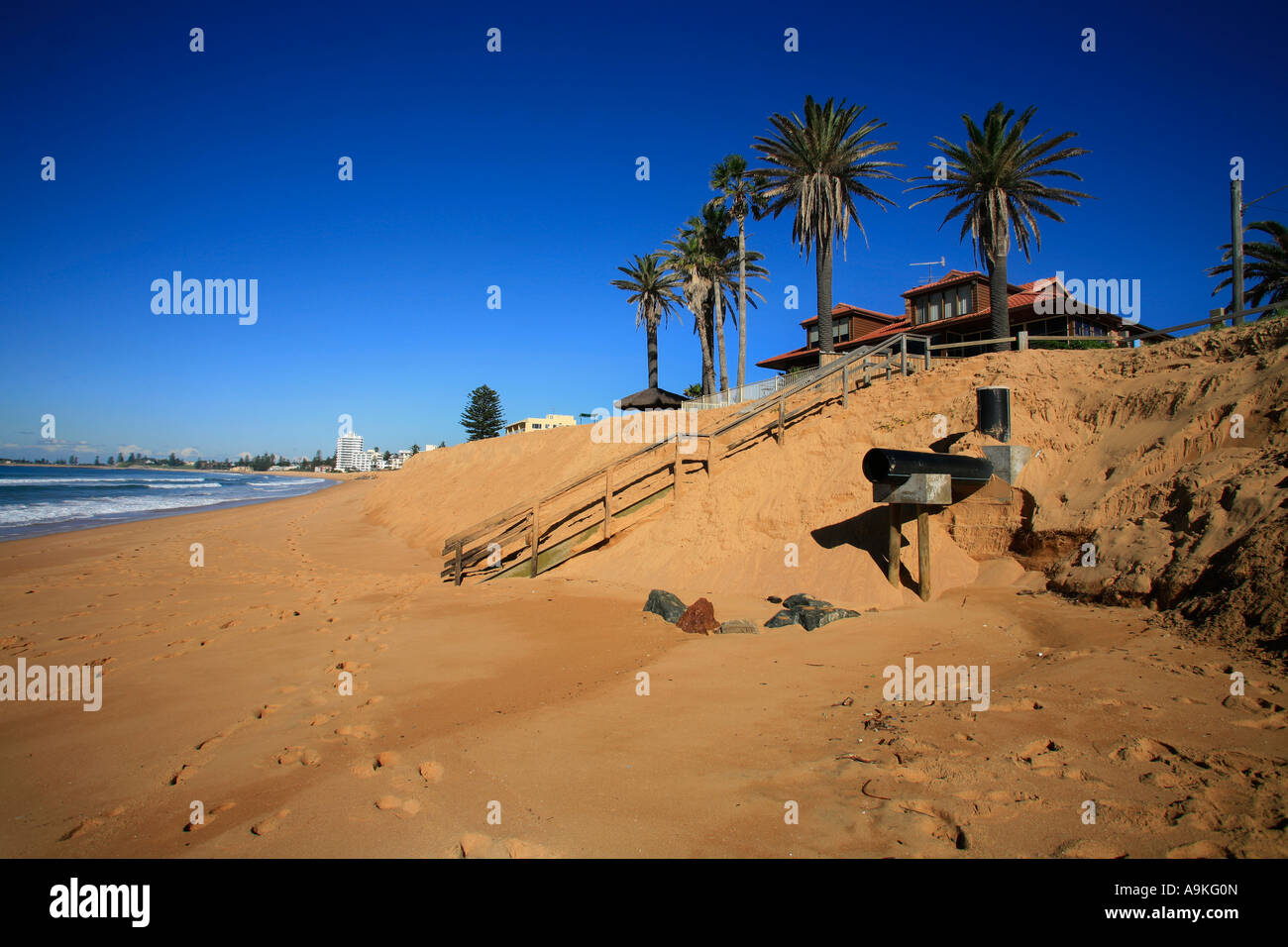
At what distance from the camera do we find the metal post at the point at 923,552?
31.4 ft

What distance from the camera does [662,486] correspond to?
1527cm

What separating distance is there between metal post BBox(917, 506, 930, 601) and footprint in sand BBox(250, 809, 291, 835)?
28.9 feet

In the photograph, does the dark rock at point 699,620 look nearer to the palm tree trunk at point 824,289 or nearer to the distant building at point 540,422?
the palm tree trunk at point 824,289

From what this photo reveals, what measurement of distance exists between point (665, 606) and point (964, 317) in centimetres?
3345

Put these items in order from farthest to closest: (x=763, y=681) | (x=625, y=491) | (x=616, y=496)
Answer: (x=625, y=491)
(x=616, y=496)
(x=763, y=681)

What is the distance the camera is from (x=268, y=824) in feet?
13.8

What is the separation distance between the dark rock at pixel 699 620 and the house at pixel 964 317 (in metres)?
27.1

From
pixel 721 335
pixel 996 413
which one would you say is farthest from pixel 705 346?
pixel 996 413

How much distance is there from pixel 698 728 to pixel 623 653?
2.94 meters

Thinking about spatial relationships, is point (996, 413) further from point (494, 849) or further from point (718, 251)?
point (718, 251)

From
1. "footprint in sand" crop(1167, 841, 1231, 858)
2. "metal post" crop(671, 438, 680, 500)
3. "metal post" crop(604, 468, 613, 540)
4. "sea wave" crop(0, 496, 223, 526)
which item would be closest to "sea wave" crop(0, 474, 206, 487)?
"sea wave" crop(0, 496, 223, 526)

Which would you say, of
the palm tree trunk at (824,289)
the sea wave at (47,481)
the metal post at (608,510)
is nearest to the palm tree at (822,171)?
the palm tree trunk at (824,289)

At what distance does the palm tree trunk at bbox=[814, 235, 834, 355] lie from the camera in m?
27.0
